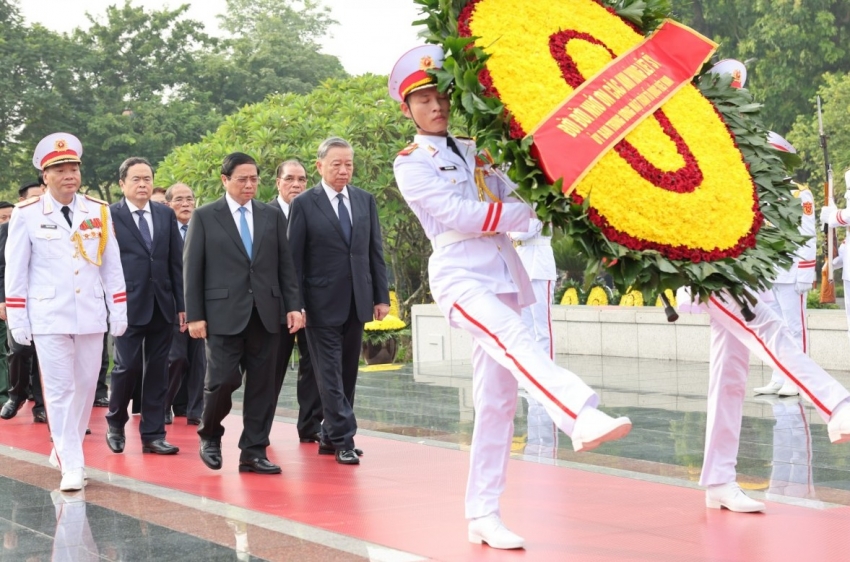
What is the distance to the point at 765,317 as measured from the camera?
5.50 metres

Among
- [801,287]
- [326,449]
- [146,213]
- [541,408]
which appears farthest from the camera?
[801,287]

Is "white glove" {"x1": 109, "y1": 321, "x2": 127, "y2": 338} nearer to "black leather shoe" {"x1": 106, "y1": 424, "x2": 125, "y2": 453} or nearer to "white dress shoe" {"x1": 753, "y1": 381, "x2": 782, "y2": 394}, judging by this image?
"black leather shoe" {"x1": 106, "y1": 424, "x2": 125, "y2": 453}

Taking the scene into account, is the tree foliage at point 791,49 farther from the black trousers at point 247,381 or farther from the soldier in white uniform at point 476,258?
the soldier in white uniform at point 476,258

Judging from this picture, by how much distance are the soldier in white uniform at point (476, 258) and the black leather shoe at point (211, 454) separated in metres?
2.83

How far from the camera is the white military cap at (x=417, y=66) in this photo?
535cm

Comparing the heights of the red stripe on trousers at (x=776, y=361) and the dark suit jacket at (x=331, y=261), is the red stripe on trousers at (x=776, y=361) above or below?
below

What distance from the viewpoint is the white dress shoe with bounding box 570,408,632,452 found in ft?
14.6

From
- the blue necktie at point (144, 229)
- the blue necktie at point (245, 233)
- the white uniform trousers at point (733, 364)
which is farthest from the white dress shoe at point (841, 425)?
the blue necktie at point (144, 229)

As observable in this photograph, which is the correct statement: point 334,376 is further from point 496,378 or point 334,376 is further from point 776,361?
point 776,361

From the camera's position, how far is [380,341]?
1591 cm

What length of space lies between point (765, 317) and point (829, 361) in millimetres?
7675

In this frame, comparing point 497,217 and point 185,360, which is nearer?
point 497,217

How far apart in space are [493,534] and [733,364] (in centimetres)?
Answer: 153

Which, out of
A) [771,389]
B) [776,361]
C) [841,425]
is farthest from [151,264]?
[841,425]
